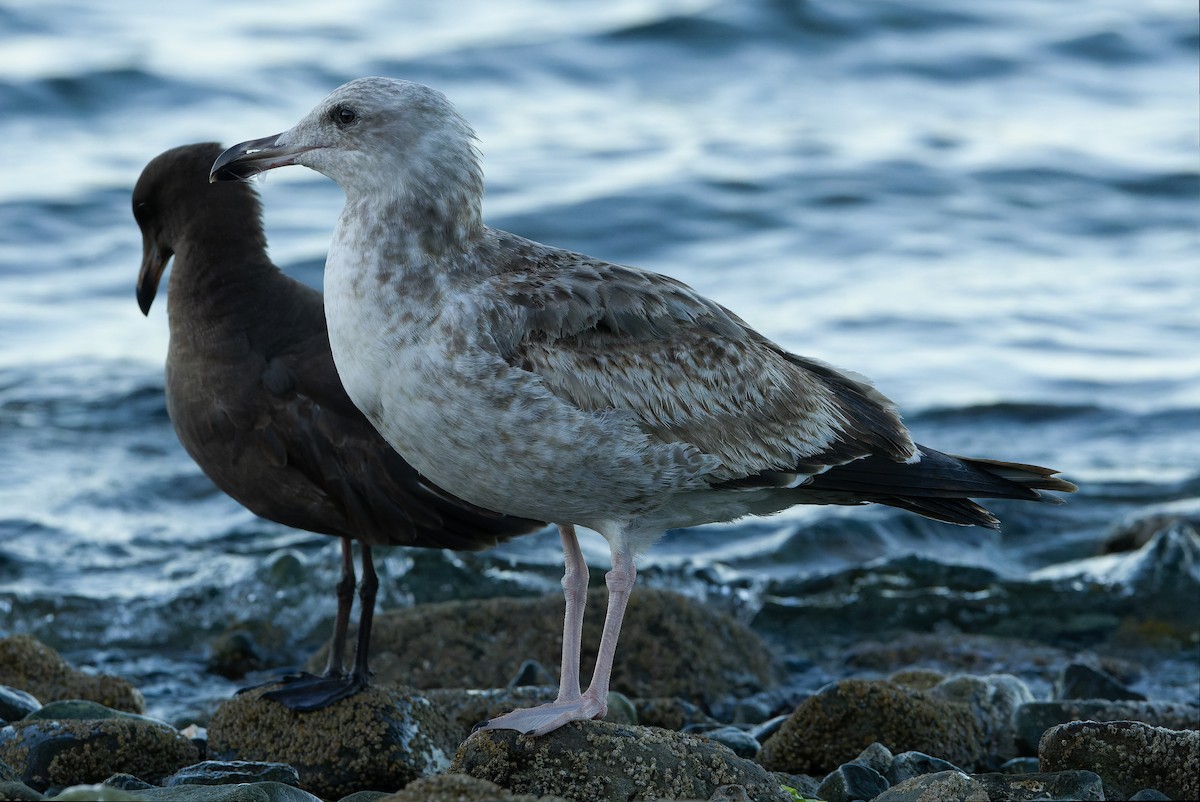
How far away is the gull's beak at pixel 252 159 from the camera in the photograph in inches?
205

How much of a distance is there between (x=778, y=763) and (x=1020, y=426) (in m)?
6.44

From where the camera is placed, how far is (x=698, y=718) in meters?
7.19

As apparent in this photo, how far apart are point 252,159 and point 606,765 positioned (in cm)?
228

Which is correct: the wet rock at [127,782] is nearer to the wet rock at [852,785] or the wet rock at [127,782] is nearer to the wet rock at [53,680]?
the wet rock at [53,680]

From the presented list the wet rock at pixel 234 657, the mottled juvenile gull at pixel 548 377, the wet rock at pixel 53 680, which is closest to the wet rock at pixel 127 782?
the mottled juvenile gull at pixel 548 377

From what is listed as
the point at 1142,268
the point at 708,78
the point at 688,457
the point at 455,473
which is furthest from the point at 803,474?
the point at 708,78

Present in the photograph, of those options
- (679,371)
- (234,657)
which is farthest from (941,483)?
(234,657)

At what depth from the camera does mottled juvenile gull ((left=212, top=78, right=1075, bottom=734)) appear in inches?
189

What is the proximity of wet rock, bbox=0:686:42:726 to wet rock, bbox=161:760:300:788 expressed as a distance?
117 cm

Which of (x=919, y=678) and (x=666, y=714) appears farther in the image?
(x=919, y=678)

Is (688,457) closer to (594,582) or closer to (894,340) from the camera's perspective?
(594,582)

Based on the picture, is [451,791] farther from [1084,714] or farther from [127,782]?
[1084,714]

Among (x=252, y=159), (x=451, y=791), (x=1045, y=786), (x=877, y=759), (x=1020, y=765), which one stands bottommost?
(x=1020, y=765)

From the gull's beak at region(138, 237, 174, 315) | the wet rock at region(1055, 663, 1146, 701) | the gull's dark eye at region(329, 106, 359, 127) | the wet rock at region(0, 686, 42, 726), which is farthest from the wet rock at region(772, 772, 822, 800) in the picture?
the gull's beak at region(138, 237, 174, 315)
